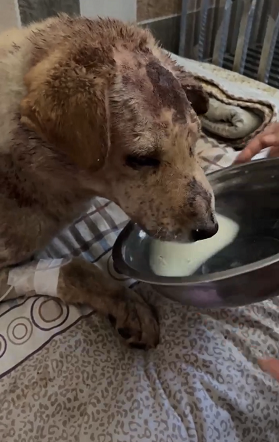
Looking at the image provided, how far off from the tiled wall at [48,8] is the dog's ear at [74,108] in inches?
29.6

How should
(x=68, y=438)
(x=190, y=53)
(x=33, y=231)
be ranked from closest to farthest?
1. (x=68, y=438)
2. (x=33, y=231)
3. (x=190, y=53)

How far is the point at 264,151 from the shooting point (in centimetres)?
124

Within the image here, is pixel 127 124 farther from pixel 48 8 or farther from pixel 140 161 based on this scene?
pixel 48 8

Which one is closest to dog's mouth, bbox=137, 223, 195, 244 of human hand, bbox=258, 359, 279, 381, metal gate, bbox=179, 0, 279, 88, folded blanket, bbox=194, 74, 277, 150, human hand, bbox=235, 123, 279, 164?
human hand, bbox=258, 359, 279, 381

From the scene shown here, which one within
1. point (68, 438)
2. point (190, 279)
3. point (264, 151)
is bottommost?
point (68, 438)

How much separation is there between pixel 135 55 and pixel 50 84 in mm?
131

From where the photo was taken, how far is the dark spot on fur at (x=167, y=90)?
73 centimetres

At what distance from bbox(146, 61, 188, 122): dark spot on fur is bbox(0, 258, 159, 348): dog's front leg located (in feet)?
1.08

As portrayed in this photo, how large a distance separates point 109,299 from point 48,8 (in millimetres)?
875

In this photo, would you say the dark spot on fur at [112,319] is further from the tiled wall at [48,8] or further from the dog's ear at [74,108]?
the tiled wall at [48,8]

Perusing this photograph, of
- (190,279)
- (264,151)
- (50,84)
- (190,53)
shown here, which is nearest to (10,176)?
(50,84)

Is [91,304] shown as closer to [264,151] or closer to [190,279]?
[190,279]

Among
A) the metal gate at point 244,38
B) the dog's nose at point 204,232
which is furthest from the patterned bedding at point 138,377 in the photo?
the metal gate at point 244,38

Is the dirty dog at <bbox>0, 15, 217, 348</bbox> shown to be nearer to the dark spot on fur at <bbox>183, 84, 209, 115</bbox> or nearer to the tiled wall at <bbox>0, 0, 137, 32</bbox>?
the dark spot on fur at <bbox>183, 84, 209, 115</bbox>
